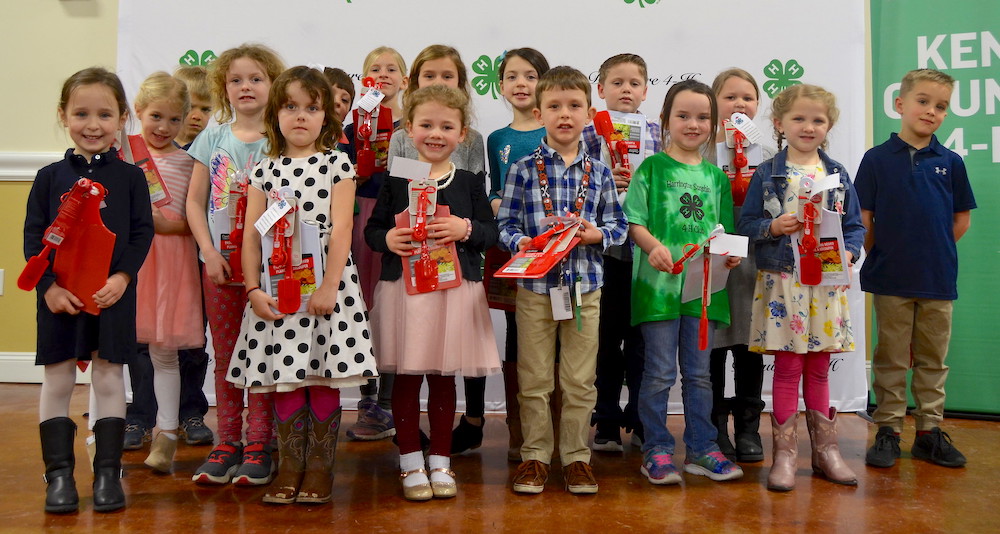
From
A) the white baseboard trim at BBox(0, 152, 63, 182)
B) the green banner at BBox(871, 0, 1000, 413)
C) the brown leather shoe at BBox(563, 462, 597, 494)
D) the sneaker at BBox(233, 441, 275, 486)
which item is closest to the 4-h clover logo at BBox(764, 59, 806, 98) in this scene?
the green banner at BBox(871, 0, 1000, 413)

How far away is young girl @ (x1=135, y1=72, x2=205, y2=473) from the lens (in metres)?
2.92

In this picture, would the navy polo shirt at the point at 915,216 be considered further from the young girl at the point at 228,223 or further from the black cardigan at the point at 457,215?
the young girl at the point at 228,223

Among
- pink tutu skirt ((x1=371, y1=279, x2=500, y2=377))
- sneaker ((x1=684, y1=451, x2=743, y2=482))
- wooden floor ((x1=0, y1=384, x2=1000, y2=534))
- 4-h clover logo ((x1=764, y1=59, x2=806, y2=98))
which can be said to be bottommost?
wooden floor ((x1=0, y1=384, x2=1000, y2=534))

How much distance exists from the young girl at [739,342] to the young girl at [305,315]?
1364mm

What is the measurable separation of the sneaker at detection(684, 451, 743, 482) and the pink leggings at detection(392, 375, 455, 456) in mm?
866

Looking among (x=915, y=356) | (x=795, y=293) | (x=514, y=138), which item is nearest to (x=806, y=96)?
(x=795, y=293)

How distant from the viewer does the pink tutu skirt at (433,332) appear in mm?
2561

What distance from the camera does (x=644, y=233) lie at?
9.09 ft

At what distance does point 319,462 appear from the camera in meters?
2.55

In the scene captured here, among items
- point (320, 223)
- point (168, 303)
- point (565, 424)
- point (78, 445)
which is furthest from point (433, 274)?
point (78, 445)

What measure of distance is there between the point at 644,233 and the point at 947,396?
212 cm

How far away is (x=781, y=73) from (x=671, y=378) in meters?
1.93

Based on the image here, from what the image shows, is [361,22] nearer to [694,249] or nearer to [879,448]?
[694,249]

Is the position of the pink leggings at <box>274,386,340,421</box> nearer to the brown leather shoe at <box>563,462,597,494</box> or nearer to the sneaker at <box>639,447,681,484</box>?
the brown leather shoe at <box>563,462,597,494</box>
